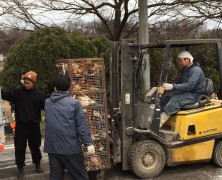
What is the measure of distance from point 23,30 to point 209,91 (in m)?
8.72

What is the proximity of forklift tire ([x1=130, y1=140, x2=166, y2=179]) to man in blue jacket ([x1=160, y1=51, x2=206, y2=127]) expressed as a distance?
0.41m

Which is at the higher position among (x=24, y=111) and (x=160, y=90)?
(x=160, y=90)

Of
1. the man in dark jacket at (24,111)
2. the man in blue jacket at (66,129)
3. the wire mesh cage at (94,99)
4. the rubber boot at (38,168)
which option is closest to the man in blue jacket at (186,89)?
the wire mesh cage at (94,99)

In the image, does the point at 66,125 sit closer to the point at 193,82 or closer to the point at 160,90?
the point at 160,90

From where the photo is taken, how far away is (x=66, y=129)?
452 cm

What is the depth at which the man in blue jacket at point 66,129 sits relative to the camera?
4523 millimetres

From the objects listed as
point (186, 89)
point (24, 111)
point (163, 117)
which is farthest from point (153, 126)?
point (24, 111)

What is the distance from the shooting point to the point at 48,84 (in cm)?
1072

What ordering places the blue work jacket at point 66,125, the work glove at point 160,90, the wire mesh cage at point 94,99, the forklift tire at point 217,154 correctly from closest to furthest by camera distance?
the blue work jacket at point 66,125
the wire mesh cage at point 94,99
the work glove at point 160,90
the forklift tire at point 217,154

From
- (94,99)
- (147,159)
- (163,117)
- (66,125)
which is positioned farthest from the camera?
(163,117)

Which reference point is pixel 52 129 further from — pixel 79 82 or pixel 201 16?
pixel 201 16

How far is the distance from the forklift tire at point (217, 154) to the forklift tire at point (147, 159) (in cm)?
94

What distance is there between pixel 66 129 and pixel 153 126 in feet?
5.99

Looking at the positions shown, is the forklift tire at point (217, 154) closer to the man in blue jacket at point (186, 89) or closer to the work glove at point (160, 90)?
the man in blue jacket at point (186, 89)
